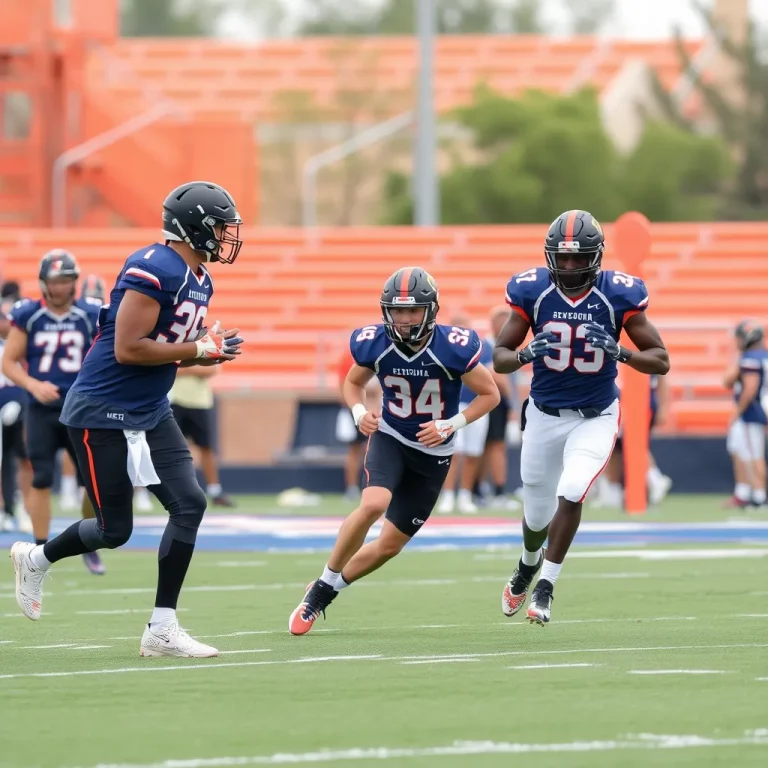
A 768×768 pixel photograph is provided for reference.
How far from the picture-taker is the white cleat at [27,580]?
24.7 ft

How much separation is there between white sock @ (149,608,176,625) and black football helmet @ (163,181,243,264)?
57.4 inches

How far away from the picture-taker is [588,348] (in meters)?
8.15

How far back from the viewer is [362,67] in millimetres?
41719

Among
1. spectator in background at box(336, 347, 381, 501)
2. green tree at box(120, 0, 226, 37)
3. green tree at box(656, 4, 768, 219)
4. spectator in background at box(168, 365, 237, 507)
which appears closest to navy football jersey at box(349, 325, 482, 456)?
spectator in background at box(168, 365, 237, 507)

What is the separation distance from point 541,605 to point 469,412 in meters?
0.93

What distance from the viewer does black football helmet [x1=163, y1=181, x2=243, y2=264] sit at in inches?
283

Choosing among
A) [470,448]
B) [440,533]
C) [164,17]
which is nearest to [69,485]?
[470,448]

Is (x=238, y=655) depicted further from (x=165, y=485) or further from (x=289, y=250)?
(x=289, y=250)

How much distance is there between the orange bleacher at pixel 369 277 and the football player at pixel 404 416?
13012 mm

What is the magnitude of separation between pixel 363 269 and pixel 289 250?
53.0 inches

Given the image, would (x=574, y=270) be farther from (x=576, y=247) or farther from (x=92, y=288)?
(x=92, y=288)

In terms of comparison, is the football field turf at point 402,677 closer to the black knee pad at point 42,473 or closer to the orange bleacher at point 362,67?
the black knee pad at point 42,473

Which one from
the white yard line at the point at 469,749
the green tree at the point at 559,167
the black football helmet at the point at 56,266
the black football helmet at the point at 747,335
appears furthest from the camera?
the green tree at the point at 559,167

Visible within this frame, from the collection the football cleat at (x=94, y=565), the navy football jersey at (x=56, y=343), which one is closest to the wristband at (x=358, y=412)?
the navy football jersey at (x=56, y=343)
